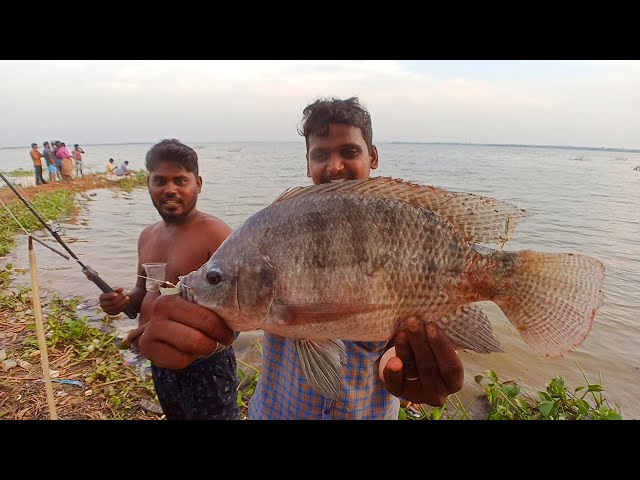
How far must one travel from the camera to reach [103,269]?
25.5 feet

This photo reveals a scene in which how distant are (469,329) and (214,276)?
1.12 meters

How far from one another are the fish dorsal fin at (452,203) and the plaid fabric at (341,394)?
82 centimetres

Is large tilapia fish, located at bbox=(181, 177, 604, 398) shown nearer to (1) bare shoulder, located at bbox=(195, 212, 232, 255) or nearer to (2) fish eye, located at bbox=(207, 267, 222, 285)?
(2) fish eye, located at bbox=(207, 267, 222, 285)

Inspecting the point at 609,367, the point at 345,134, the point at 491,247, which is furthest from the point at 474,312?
the point at 609,367

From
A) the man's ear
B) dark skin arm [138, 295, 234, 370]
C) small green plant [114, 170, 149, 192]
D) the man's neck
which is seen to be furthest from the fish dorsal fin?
small green plant [114, 170, 149, 192]

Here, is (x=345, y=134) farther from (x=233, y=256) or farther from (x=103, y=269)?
(x=103, y=269)

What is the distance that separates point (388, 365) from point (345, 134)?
1507 millimetres

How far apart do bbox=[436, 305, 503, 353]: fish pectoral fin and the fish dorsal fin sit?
0.32 m

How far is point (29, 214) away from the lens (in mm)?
10766

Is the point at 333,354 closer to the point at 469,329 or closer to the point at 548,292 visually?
the point at 469,329

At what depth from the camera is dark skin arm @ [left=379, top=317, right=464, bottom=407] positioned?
5.20 feet

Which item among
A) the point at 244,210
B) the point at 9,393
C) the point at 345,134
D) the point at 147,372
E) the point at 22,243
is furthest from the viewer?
the point at 244,210

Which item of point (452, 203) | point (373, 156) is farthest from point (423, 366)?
point (373, 156)

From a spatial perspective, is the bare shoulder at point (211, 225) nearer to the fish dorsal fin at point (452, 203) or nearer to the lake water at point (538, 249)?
the fish dorsal fin at point (452, 203)
